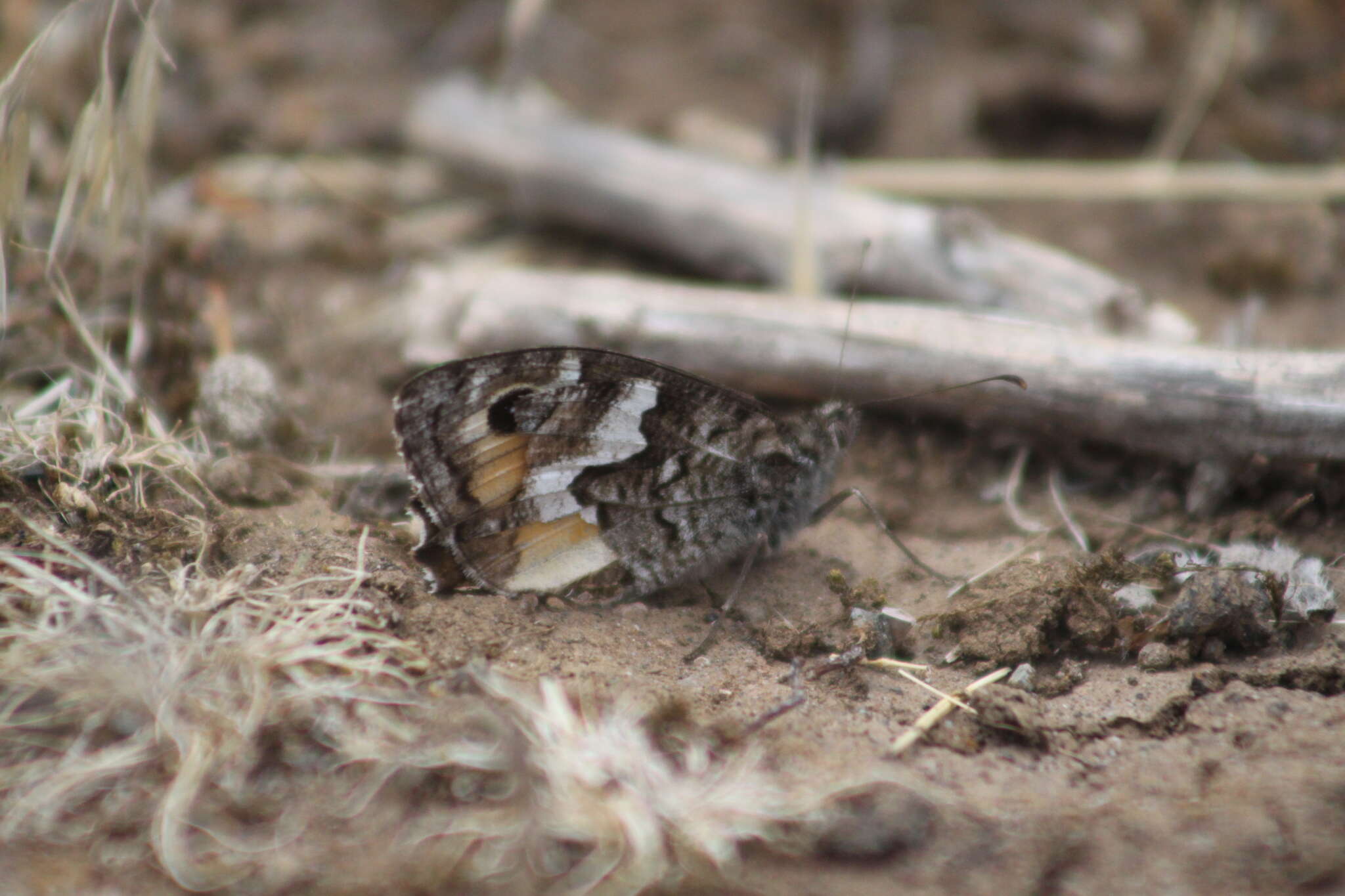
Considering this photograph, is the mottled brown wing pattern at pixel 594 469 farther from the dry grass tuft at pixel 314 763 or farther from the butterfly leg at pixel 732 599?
the dry grass tuft at pixel 314 763

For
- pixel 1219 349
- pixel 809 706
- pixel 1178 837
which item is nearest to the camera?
pixel 1178 837

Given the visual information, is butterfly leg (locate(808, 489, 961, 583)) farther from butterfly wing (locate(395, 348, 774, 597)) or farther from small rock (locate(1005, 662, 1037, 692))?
small rock (locate(1005, 662, 1037, 692))

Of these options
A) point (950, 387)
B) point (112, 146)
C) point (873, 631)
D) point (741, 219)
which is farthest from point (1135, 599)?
point (112, 146)

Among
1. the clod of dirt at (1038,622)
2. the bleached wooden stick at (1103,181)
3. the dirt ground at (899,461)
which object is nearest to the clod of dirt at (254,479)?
the dirt ground at (899,461)

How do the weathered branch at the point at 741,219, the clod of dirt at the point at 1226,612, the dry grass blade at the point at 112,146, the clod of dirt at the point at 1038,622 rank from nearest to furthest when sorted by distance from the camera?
the clod of dirt at the point at 1226,612 < the clod of dirt at the point at 1038,622 < the dry grass blade at the point at 112,146 < the weathered branch at the point at 741,219

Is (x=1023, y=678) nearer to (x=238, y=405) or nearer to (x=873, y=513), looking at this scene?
(x=873, y=513)

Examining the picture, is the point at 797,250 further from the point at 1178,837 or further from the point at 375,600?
the point at 1178,837

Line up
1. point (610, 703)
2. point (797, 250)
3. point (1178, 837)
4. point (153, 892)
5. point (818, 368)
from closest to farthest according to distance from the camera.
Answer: point (153, 892) → point (1178, 837) → point (610, 703) → point (818, 368) → point (797, 250)

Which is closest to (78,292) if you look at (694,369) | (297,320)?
(297,320)
